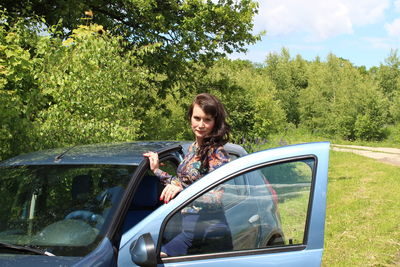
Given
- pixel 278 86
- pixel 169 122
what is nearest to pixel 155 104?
pixel 169 122

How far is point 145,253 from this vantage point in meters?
2.31

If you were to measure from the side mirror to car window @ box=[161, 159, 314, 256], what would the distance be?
15 cm

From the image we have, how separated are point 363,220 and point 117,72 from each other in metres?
5.90

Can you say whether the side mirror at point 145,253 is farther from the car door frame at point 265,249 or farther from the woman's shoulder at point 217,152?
the woman's shoulder at point 217,152

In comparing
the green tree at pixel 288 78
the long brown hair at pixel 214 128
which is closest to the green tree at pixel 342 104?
the green tree at pixel 288 78

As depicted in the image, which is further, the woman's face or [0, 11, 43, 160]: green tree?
[0, 11, 43, 160]: green tree

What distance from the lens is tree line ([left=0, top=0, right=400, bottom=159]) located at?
5.31m

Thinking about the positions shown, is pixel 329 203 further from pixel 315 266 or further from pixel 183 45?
pixel 315 266

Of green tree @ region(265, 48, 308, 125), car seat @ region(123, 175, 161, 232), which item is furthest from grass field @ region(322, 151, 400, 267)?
green tree @ region(265, 48, 308, 125)

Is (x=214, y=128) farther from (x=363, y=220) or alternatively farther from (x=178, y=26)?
(x=178, y=26)

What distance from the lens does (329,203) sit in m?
10.9

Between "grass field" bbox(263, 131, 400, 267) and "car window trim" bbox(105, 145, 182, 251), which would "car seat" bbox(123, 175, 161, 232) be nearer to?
"car window trim" bbox(105, 145, 182, 251)

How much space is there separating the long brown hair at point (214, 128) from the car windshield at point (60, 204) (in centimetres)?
55

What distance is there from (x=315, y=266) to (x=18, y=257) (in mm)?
1647
